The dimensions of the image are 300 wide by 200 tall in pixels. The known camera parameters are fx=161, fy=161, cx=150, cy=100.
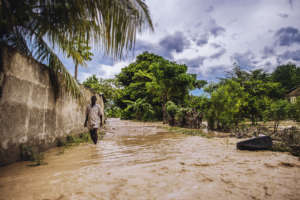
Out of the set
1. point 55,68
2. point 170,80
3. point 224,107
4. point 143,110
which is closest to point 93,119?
point 55,68

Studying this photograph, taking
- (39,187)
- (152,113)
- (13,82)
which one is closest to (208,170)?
(39,187)

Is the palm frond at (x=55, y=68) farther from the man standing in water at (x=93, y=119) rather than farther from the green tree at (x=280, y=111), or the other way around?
the green tree at (x=280, y=111)

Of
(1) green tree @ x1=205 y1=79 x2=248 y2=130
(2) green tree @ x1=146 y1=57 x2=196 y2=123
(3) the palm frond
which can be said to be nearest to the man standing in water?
(3) the palm frond

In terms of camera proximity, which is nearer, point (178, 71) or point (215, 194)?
point (215, 194)

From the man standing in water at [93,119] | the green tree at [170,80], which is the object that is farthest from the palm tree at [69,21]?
the green tree at [170,80]

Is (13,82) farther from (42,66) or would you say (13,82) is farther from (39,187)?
(39,187)

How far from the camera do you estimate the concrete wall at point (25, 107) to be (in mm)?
2930

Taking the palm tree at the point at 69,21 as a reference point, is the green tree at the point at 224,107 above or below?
below

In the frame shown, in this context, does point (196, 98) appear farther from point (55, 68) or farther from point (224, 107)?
point (55, 68)

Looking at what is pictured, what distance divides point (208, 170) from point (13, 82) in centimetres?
389

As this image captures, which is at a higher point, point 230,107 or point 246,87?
point 246,87

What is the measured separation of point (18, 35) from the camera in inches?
141

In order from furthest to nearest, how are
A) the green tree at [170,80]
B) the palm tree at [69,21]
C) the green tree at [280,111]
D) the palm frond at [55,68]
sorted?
the green tree at [170,80] < the green tree at [280,111] < the palm frond at [55,68] < the palm tree at [69,21]

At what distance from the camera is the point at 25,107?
3420 mm
